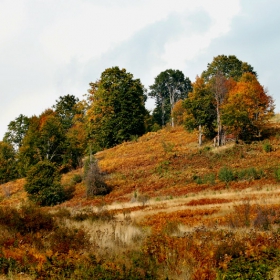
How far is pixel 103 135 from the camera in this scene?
198ft

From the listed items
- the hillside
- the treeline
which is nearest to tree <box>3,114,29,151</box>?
the treeline

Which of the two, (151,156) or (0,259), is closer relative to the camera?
(0,259)

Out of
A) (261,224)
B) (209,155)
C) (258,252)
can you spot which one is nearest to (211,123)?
(209,155)

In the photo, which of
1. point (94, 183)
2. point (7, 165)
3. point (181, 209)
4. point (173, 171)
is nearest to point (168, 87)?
point (7, 165)

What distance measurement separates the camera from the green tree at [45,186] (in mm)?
36469

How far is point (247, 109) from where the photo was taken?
42094 mm

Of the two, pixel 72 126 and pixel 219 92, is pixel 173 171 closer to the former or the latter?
pixel 219 92

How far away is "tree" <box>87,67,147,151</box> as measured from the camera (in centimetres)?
5944

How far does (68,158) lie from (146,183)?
18.3 metres

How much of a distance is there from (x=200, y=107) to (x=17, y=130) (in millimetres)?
38924

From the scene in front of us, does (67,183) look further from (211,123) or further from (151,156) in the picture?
(211,123)

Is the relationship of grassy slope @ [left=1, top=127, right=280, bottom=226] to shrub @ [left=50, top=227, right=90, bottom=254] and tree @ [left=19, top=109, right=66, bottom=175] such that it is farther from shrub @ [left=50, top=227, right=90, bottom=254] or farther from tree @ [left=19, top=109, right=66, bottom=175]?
shrub @ [left=50, top=227, right=90, bottom=254]

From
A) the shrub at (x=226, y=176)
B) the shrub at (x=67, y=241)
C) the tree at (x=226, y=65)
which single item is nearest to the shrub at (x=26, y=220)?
the shrub at (x=67, y=241)

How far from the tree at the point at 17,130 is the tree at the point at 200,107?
1408 inches
